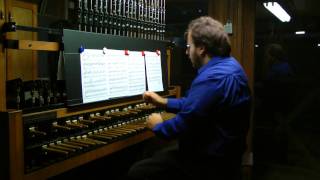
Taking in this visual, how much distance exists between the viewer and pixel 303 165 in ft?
16.0

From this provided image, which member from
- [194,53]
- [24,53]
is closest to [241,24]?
[194,53]

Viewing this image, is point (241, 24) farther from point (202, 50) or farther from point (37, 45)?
point (37, 45)

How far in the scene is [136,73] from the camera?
322cm

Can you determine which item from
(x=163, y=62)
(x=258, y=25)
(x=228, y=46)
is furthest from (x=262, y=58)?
(x=228, y=46)

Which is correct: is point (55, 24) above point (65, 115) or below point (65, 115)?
above

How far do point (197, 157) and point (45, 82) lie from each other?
41.6 inches

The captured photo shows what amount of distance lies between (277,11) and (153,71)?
2.60m

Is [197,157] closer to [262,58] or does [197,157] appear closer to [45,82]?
[45,82]

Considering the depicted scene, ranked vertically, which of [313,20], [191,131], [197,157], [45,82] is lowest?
[197,157]

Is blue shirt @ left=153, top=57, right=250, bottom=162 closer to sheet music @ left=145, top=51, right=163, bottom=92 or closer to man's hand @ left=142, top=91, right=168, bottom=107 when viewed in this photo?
man's hand @ left=142, top=91, right=168, bottom=107

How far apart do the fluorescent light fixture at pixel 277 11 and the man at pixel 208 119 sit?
285 centimetres

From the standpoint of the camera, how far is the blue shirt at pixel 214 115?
2029mm

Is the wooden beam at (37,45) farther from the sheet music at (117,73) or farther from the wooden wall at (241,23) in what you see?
the wooden wall at (241,23)

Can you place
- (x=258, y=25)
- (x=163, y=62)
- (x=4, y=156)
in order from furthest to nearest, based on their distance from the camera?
1. (x=258, y=25)
2. (x=163, y=62)
3. (x=4, y=156)
